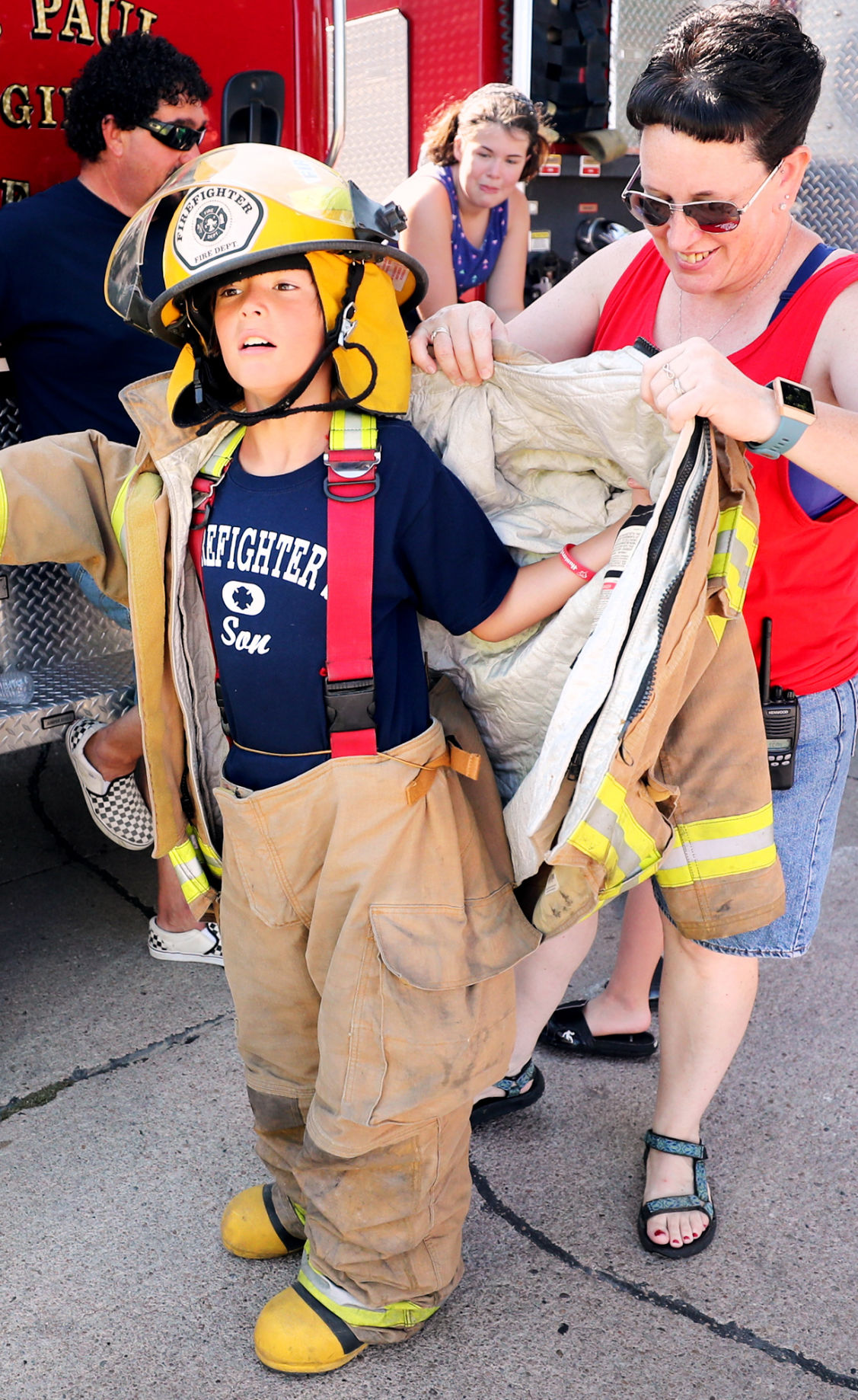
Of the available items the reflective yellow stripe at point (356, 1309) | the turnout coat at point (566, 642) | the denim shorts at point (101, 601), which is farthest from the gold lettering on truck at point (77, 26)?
the reflective yellow stripe at point (356, 1309)

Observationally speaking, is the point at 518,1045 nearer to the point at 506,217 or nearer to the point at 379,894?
the point at 379,894

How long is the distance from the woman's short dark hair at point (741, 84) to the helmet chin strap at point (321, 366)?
0.54m

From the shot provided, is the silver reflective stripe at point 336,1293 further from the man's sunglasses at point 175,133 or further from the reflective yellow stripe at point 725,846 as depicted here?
the man's sunglasses at point 175,133

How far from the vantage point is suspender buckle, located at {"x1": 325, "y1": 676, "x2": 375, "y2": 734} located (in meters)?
1.78

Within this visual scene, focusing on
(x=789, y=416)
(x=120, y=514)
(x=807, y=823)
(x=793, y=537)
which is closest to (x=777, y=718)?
(x=807, y=823)

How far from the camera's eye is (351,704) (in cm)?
178

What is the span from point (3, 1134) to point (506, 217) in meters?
4.00

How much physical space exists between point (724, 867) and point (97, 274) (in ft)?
6.86

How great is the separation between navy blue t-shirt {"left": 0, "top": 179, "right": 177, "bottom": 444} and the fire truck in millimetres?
175

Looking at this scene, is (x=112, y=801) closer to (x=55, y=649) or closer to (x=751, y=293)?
(x=55, y=649)

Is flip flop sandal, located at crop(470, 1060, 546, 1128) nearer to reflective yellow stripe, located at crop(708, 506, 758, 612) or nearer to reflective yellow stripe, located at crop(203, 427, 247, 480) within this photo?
reflective yellow stripe, located at crop(708, 506, 758, 612)

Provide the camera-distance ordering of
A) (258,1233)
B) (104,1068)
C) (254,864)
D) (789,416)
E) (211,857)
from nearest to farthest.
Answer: (789,416) < (254,864) < (211,857) < (258,1233) < (104,1068)

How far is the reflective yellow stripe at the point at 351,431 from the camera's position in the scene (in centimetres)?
178

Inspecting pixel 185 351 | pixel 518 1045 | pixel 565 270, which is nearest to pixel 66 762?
pixel 518 1045
